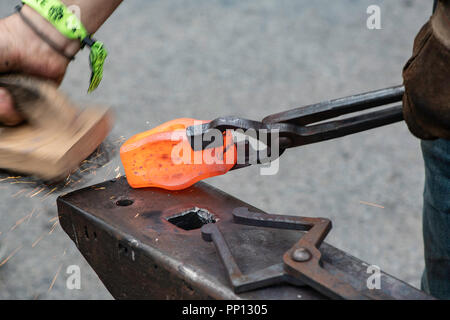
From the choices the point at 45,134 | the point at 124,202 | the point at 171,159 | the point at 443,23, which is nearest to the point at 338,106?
the point at 443,23

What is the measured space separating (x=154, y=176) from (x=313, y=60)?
2860 mm

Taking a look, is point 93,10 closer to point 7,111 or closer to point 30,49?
point 30,49

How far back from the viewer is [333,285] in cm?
82

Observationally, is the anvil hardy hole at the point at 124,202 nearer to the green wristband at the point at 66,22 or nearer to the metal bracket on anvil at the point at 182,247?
the metal bracket on anvil at the point at 182,247

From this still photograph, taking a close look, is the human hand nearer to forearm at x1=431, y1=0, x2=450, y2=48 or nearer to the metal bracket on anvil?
the metal bracket on anvil

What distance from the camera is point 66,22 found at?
3.93 feet

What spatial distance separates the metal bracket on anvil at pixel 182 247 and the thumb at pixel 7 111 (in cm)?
20

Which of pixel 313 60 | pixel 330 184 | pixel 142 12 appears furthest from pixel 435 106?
pixel 142 12

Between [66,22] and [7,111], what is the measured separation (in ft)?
0.85

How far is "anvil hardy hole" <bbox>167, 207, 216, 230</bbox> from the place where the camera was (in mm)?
1106

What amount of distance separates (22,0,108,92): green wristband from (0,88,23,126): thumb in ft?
0.72

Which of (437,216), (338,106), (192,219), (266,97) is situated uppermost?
(338,106)

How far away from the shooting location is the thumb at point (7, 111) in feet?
3.49

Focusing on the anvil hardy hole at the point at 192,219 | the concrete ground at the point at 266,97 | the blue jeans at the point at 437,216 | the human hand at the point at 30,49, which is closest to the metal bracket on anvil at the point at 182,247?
the anvil hardy hole at the point at 192,219
